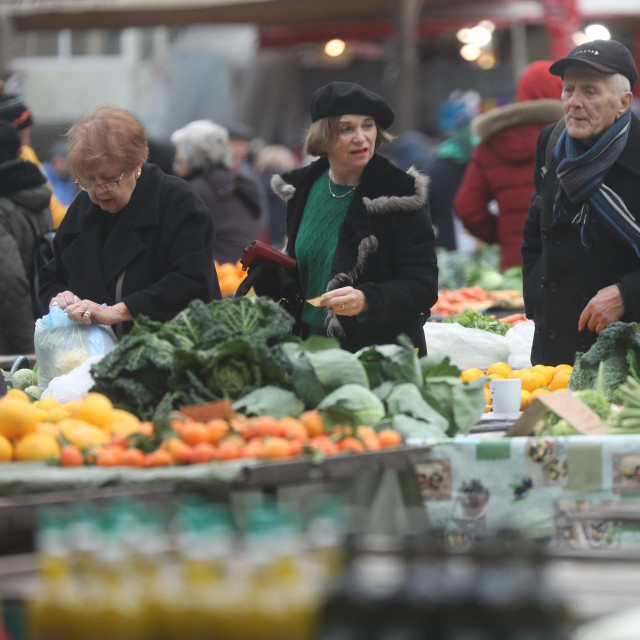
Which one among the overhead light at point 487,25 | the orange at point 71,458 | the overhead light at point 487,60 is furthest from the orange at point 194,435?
the overhead light at point 487,60

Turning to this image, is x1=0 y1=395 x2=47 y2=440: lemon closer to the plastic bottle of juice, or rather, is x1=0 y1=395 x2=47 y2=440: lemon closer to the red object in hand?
the red object in hand

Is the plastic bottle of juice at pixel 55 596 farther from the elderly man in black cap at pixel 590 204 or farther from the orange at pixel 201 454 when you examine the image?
the elderly man in black cap at pixel 590 204

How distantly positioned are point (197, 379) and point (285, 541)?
6.40ft

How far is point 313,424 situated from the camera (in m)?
3.79

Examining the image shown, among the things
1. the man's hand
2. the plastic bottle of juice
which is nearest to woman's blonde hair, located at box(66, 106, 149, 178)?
the man's hand

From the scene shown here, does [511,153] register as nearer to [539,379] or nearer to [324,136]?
[539,379]

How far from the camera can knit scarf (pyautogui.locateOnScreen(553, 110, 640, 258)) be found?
504 cm

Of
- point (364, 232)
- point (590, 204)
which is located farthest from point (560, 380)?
point (364, 232)

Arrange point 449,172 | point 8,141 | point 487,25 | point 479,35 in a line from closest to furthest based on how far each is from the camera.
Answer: point 8,141, point 449,172, point 487,25, point 479,35

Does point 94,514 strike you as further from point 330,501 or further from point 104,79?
point 104,79

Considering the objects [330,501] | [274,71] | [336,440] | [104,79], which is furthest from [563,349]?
[104,79]

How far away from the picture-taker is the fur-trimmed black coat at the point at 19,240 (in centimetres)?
707

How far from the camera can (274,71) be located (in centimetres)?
1931

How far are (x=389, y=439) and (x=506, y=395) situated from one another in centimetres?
106
